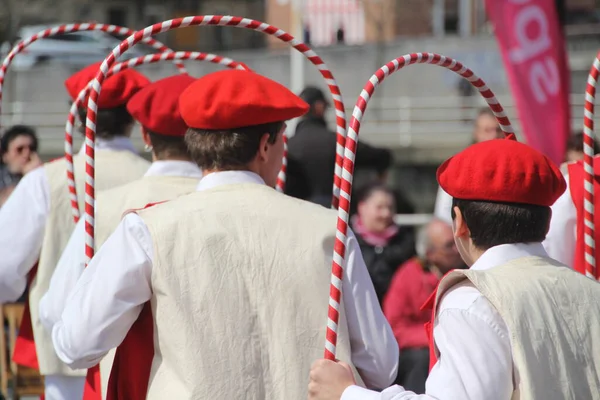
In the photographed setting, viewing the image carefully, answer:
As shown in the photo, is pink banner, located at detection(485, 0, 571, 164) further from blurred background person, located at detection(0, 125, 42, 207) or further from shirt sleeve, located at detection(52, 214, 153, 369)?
shirt sleeve, located at detection(52, 214, 153, 369)

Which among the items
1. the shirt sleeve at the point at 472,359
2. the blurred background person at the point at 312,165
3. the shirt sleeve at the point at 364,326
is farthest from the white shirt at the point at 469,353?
the blurred background person at the point at 312,165

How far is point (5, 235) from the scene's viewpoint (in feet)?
16.1

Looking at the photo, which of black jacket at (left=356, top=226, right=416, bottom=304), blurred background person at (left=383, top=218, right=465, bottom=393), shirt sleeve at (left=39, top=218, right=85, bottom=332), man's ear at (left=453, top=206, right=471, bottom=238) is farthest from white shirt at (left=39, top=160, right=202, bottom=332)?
black jacket at (left=356, top=226, right=416, bottom=304)

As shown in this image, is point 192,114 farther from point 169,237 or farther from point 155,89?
point 155,89

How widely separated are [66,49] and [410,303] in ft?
65.8

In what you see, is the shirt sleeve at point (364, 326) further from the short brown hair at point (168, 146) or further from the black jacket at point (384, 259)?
the black jacket at point (384, 259)

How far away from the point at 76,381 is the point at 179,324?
1.81 meters

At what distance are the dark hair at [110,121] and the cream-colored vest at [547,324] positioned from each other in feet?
8.28

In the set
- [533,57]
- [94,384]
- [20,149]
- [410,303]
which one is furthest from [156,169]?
[533,57]

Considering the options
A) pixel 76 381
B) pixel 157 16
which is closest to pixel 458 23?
pixel 157 16

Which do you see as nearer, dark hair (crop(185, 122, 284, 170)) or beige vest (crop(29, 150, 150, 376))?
dark hair (crop(185, 122, 284, 170))

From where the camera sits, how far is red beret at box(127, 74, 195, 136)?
4375 millimetres

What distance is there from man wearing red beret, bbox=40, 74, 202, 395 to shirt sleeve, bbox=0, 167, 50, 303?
1.42 ft

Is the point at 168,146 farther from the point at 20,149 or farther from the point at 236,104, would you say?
the point at 20,149
